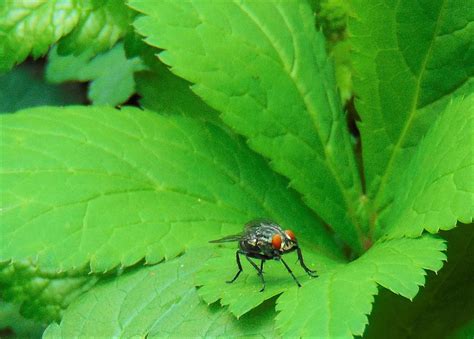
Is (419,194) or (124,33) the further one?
(124,33)

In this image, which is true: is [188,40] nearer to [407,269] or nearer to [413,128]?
[413,128]

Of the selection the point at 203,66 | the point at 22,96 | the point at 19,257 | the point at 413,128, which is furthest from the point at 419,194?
the point at 22,96

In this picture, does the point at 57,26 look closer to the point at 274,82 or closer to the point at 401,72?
the point at 274,82

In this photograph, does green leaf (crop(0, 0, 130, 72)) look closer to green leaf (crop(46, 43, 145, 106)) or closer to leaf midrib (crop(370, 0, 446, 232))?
green leaf (crop(46, 43, 145, 106))

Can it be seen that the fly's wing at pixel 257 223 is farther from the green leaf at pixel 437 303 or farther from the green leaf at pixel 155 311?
the green leaf at pixel 437 303

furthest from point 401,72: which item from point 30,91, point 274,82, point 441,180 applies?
point 30,91

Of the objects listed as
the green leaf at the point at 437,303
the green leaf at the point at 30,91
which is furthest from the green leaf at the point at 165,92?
the green leaf at the point at 30,91

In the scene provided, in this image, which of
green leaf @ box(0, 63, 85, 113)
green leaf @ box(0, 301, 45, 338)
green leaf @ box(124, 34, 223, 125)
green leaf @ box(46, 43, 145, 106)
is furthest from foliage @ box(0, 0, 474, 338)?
green leaf @ box(0, 63, 85, 113)
